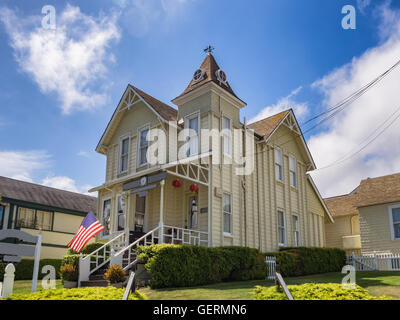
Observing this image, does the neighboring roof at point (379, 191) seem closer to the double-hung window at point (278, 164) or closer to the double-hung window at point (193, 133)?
the double-hung window at point (278, 164)

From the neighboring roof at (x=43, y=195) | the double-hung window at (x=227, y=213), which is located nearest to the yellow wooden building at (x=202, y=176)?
the double-hung window at (x=227, y=213)

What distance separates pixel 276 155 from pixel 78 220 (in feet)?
66.7

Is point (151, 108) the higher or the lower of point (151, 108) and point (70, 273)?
the higher

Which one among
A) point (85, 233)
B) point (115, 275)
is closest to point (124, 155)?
point (85, 233)

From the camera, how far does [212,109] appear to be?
19.0 m

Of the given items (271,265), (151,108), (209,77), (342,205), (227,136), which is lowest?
(271,265)

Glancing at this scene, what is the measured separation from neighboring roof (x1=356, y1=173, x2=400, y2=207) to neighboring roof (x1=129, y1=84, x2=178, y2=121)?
12.4 metres

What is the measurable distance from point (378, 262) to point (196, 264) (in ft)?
42.3

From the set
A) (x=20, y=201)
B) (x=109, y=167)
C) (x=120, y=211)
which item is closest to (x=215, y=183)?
(x=120, y=211)

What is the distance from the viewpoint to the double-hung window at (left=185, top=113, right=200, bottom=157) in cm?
1891

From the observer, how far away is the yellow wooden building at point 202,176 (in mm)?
17734

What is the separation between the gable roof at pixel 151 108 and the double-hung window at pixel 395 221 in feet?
43.6

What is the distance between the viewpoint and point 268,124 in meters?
23.6

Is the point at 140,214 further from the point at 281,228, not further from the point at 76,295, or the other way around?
the point at 76,295
